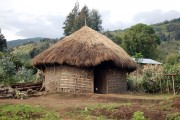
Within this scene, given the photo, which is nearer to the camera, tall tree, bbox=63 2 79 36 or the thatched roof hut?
the thatched roof hut

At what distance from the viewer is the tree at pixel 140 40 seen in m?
45.8

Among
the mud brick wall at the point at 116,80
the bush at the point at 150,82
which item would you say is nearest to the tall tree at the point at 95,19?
the bush at the point at 150,82

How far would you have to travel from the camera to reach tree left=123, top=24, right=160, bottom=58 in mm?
45772

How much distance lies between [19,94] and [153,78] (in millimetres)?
9500

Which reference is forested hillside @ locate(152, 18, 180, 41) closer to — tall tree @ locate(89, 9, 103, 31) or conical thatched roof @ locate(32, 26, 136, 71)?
tall tree @ locate(89, 9, 103, 31)

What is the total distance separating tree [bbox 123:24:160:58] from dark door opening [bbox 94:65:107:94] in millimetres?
23062

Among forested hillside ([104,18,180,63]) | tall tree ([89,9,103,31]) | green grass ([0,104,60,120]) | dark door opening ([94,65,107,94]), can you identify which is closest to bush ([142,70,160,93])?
dark door opening ([94,65,107,94])

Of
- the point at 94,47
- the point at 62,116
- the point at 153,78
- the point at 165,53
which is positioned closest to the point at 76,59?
the point at 94,47

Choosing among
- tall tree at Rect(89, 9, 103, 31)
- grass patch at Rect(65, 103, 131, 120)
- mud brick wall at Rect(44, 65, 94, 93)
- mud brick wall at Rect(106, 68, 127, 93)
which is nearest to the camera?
grass patch at Rect(65, 103, 131, 120)

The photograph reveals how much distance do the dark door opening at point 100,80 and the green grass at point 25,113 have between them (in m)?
8.63

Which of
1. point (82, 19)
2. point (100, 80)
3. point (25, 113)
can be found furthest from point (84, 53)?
point (82, 19)

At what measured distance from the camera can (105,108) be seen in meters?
14.2

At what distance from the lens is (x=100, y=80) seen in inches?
892

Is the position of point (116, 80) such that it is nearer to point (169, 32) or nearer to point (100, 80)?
point (100, 80)
